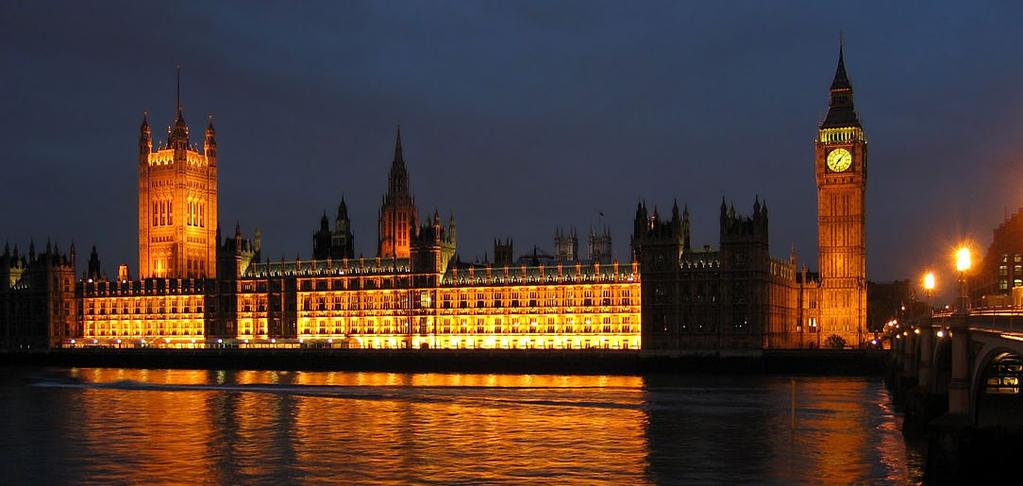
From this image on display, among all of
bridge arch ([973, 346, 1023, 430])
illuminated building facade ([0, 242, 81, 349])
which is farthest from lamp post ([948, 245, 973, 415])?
illuminated building facade ([0, 242, 81, 349])

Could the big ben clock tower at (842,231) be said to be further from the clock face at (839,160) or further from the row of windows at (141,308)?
the row of windows at (141,308)

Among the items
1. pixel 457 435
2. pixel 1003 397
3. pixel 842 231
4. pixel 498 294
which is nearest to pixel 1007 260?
pixel 842 231

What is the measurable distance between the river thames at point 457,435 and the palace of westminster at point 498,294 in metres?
35.4

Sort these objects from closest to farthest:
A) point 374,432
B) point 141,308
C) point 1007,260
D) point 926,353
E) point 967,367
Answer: point 967,367 < point 926,353 < point 374,432 < point 1007,260 < point 141,308

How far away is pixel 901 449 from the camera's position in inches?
2393

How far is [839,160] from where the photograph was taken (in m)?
159

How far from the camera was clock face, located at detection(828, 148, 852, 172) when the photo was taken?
158 meters

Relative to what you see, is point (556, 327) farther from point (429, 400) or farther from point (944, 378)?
point (944, 378)

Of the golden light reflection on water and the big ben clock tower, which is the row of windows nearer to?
the golden light reflection on water

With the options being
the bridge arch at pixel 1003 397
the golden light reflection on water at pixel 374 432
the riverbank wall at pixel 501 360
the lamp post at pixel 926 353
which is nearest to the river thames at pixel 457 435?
the golden light reflection on water at pixel 374 432

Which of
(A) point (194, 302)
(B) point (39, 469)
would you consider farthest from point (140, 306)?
(B) point (39, 469)

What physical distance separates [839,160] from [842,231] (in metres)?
9.12

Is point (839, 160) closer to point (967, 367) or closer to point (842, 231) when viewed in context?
point (842, 231)

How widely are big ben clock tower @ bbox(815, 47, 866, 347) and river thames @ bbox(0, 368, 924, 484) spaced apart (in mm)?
45163
